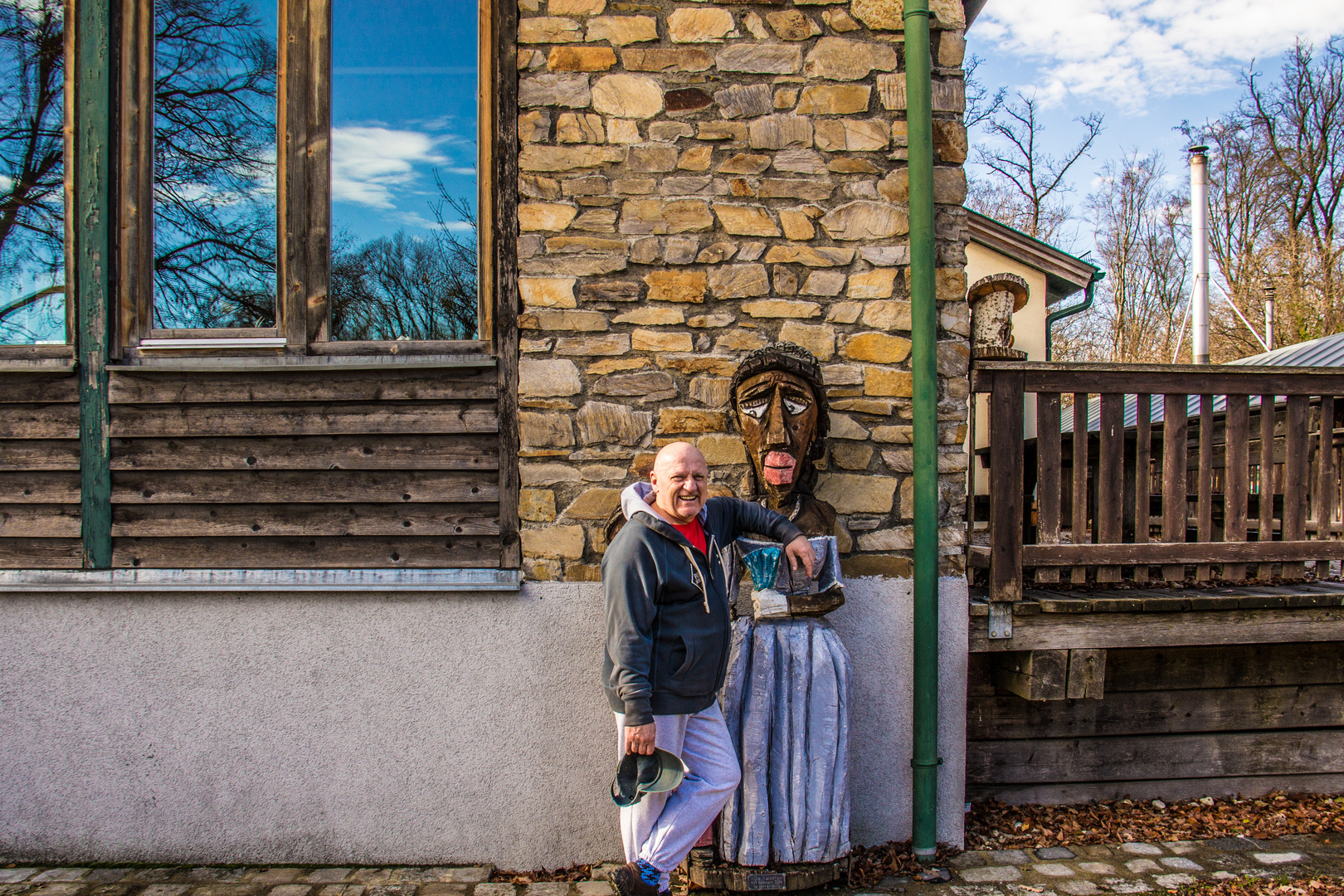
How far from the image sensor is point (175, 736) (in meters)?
3.66

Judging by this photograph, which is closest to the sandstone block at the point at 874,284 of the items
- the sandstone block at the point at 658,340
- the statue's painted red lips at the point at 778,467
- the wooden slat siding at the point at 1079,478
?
the sandstone block at the point at 658,340

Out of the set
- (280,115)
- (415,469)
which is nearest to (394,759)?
(415,469)

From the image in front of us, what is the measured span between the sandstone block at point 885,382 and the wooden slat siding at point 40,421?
3616mm

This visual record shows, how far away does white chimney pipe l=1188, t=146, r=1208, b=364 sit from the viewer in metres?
12.8

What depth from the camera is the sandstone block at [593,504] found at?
3.62 meters

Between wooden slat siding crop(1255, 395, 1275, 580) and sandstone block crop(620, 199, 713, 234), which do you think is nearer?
sandstone block crop(620, 199, 713, 234)

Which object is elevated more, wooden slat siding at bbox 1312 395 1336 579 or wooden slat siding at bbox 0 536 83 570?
wooden slat siding at bbox 1312 395 1336 579

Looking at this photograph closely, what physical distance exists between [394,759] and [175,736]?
100cm

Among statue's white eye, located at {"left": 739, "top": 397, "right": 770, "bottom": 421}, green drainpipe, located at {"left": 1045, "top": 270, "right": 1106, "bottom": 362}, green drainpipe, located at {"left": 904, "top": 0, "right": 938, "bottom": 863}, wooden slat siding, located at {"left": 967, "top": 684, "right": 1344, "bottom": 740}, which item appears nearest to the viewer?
statue's white eye, located at {"left": 739, "top": 397, "right": 770, "bottom": 421}

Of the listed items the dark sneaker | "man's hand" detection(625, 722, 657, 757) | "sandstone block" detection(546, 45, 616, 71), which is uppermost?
"sandstone block" detection(546, 45, 616, 71)

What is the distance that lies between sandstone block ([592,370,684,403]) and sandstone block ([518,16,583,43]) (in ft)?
4.98

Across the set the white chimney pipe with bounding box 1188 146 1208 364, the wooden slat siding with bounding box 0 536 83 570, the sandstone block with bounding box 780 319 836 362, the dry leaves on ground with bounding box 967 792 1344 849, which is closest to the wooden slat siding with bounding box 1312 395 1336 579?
the dry leaves on ground with bounding box 967 792 1344 849

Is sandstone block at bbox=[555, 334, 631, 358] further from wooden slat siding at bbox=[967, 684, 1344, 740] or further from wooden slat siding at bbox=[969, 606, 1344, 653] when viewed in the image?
wooden slat siding at bbox=[967, 684, 1344, 740]

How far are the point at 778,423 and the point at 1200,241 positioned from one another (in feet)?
44.1
